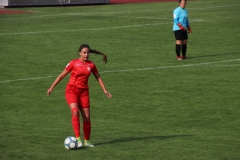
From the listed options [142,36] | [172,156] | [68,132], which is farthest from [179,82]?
[142,36]

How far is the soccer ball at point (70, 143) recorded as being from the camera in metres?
12.0

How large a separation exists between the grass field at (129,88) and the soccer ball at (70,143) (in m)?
0.11

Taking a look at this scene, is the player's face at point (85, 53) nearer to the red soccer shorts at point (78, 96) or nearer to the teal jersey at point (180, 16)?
the red soccer shorts at point (78, 96)

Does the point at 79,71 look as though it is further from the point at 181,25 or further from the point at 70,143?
the point at 181,25

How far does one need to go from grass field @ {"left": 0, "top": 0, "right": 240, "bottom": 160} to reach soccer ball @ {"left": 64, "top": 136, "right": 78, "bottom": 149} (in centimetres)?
11

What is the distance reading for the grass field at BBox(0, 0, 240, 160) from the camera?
12555 mm

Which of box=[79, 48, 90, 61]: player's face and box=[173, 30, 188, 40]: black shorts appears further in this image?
box=[173, 30, 188, 40]: black shorts

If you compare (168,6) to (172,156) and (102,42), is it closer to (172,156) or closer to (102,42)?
(102,42)

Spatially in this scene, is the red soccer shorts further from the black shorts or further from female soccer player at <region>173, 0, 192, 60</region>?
the black shorts

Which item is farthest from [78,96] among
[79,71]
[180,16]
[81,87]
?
[180,16]

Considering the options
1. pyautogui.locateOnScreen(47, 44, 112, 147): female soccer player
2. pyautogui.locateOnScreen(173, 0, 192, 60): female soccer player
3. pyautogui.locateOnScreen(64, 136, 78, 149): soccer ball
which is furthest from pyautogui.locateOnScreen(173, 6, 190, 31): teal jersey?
pyautogui.locateOnScreen(64, 136, 78, 149): soccer ball

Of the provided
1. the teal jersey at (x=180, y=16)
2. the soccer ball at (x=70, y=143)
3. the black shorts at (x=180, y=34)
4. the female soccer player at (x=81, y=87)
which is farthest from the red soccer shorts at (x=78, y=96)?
the black shorts at (x=180, y=34)

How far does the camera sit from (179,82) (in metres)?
20.0

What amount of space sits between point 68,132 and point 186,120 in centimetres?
300
